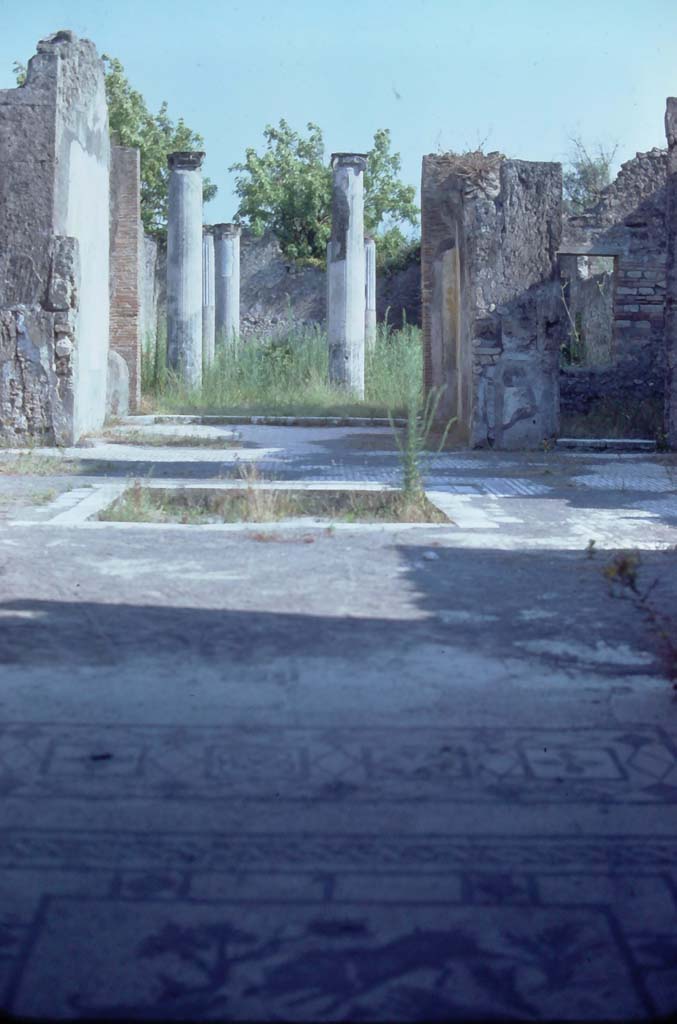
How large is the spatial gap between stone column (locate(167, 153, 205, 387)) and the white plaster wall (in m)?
4.49

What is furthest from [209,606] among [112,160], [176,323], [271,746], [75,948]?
[176,323]

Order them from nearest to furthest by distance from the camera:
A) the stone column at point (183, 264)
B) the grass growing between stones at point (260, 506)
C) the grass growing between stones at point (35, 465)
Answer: the grass growing between stones at point (260, 506) → the grass growing between stones at point (35, 465) → the stone column at point (183, 264)

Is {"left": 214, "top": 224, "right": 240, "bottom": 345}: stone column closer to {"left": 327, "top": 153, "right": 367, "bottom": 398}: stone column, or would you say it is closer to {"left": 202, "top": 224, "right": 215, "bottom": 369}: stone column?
{"left": 202, "top": 224, "right": 215, "bottom": 369}: stone column

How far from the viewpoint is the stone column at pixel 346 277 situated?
61.9 feet

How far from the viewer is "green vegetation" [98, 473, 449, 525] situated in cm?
717

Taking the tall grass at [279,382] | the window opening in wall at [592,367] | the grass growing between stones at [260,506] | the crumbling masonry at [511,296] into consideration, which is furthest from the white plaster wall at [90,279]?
the window opening in wall at [592,367]

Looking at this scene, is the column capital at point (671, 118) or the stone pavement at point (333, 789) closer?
the stone pavement at point (333, 789)

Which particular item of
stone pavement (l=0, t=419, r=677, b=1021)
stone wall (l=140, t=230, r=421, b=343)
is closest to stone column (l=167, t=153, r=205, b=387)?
stone wall (l=140, t=230, r=421, b=343)

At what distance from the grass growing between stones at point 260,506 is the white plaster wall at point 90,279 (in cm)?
409

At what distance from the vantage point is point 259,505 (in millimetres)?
7219

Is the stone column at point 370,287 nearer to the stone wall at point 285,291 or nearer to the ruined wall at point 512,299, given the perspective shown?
the stone wall at point 285,291

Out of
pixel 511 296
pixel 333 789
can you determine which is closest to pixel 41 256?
pixel 511 296

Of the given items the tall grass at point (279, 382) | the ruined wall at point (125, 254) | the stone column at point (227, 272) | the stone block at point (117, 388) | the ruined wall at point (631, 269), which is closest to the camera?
the stone block at point (117, 388)

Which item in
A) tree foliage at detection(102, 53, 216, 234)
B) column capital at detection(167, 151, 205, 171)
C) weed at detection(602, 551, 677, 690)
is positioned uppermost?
tree foliage at detection(102, 53, 216, 234)
